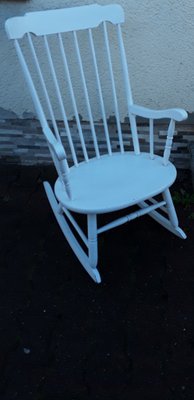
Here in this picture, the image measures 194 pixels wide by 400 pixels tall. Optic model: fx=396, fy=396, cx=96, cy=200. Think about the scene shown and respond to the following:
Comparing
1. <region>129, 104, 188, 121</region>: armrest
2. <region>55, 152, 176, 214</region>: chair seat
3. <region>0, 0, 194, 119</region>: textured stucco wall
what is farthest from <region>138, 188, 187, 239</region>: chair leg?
<region>0, 0, 194, 119</region>: textured stucco wall

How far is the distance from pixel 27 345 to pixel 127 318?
1.31 ft

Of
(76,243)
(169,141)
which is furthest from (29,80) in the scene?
(76,243)

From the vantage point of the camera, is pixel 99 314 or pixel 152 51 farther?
pixel 152 51

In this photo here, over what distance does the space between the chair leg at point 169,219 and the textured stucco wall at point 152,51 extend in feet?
1.94

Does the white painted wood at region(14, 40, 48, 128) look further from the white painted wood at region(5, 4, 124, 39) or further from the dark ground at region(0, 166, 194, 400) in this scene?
the dark ground at region(0, 166, 194, 400)

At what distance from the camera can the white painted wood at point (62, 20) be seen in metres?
1.59

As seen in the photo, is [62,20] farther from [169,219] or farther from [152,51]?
[169,219]

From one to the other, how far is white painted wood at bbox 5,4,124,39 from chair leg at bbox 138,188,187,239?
82 cm

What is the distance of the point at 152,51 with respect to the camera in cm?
197

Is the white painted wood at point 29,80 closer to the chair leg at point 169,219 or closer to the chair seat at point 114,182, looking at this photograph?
the chair seat at point 114,182

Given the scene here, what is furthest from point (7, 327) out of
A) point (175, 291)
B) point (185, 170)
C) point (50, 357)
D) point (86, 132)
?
point (185, 170)

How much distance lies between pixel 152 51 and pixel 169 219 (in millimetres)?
837

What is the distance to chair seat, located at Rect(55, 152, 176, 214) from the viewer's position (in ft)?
4.98

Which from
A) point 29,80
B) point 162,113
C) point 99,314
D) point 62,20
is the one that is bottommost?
point 99,314
